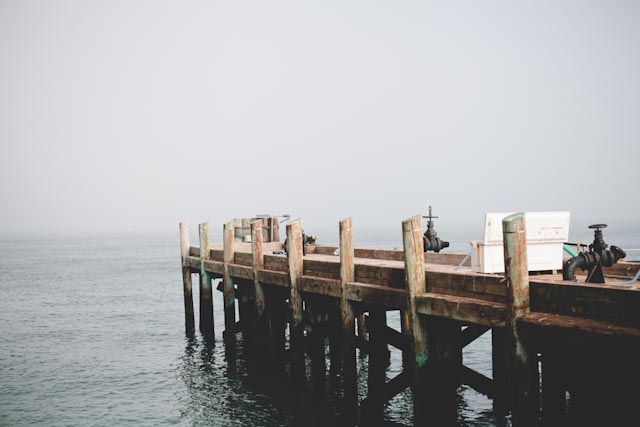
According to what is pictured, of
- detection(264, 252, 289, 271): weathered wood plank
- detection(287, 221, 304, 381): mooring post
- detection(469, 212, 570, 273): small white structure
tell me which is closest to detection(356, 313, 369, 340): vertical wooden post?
detection(264, 252, 289, 271): weathered wood plank

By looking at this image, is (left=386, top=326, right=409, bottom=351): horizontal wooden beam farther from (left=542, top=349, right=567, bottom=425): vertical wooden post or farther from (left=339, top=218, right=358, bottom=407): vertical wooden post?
(left=542, top=349, right=567, bottom=425): vertical wooden post

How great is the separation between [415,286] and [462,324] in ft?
5.05

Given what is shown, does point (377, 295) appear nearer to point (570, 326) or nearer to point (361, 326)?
point (570, 326)

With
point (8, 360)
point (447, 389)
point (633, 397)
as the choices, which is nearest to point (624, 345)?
point (633, 397)

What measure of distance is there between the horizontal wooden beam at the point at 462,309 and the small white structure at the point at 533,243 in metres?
0.92

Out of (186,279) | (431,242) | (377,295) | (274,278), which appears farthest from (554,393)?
(186,279)

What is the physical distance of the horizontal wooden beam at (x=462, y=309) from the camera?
8148mm

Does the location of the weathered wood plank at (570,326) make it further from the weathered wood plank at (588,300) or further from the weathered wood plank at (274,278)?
the weathered wood plank at (274,278)

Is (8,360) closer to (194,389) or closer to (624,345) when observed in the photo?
(194,389)

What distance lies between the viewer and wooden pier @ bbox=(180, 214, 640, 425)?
23.4 ft

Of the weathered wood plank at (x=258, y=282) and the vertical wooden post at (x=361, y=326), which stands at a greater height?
the weathered wood plank at (x=258, y=282)

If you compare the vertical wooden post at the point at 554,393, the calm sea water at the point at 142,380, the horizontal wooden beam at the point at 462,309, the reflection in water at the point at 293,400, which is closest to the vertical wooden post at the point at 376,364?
the reflection in water at the point at 293,400

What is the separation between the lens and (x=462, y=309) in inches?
344

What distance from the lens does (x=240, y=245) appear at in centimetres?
2289
